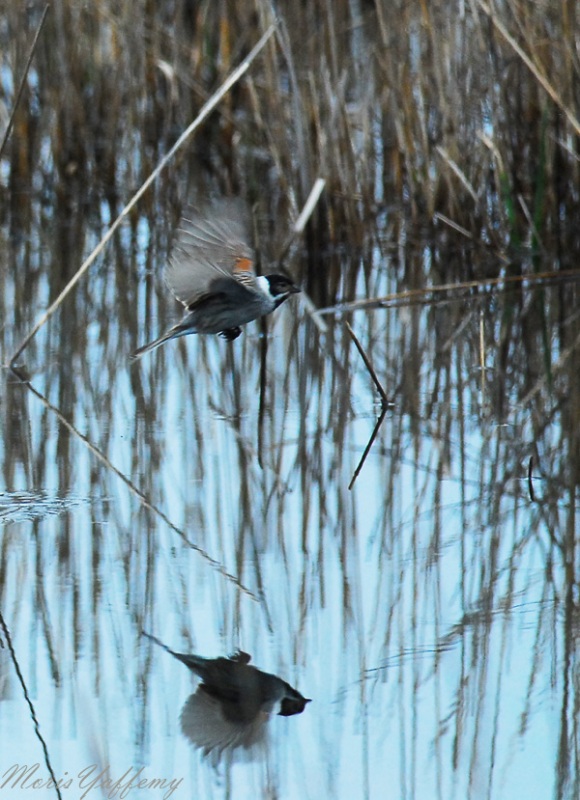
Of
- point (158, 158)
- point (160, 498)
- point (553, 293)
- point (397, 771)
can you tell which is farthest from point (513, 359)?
point (158, 158)

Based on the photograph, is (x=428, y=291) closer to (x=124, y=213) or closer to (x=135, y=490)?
(x=124, y=213)

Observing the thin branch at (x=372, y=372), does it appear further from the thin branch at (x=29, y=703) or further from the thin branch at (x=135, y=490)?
the thin branch at (x=29, y=703)

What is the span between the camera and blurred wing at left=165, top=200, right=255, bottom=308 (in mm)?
3559

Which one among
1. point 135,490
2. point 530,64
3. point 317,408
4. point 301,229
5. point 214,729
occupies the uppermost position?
point 530,64

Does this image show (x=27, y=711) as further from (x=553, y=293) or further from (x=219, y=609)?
(x=553, y=293)

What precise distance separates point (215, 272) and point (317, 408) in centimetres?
49

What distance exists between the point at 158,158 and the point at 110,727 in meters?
5.09

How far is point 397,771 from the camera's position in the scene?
6.39ft

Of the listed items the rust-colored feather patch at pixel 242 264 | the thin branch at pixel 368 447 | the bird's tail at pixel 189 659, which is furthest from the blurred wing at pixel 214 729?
the rust-colored feather patch at pixel 242 264

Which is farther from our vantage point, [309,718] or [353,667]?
[353,667]

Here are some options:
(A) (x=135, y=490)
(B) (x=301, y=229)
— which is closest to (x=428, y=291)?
(B) (x=301, y=229)

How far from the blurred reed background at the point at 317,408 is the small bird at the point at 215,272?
0.24 m

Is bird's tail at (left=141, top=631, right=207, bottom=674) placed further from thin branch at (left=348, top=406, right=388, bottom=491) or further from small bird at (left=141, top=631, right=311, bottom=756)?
thin branch at (left=348, top=406, right=388, bottom=491)

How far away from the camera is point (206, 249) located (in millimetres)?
3605
